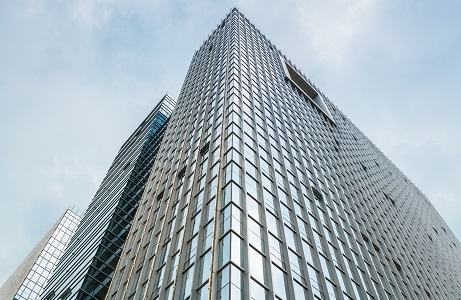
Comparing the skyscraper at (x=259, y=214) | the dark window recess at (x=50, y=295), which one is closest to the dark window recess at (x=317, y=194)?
the skyscraper at (x=259, y=214)

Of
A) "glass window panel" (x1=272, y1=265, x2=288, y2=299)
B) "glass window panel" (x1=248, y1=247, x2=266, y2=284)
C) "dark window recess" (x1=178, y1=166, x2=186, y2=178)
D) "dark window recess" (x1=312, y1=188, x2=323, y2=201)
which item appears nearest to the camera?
"glass window panel" (x1=248, y1=247, x2=266, y2=284)

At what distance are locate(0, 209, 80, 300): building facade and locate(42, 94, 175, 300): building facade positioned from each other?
35451 mm

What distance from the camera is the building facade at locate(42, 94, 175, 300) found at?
41281 mm

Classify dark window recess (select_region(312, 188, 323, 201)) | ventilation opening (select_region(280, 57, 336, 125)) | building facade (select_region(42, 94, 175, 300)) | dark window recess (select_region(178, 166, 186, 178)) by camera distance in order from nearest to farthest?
dark window recess (select_region(178, 166, 186, 178)) → dark window recess (select_region(312, 188, 323, 201)) → building facade (select_region(42, 94, 175, 300)) → ventilation opening (select_region(280, 57, 336, 125))

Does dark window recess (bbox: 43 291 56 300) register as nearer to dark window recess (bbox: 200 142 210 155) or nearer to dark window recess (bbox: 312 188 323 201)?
dark window recess (bbox: 200 142 210 155)

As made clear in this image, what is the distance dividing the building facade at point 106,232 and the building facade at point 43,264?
3545 cm

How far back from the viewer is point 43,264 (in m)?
96.6

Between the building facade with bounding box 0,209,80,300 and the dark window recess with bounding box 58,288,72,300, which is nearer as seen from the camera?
the dark window recess with bounding box 58,288,72,300

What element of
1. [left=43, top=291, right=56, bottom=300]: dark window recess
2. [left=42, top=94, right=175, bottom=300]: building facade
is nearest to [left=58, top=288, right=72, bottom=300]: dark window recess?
[left=42, top=94, right=175, bottom=300]: building facade

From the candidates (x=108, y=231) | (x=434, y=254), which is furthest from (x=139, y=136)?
(x=434, y=254)

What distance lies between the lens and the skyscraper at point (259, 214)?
2389cm

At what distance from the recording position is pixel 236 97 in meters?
43.3

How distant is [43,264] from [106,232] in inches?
2347

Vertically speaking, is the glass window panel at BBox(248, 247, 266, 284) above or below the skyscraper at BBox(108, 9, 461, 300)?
below
